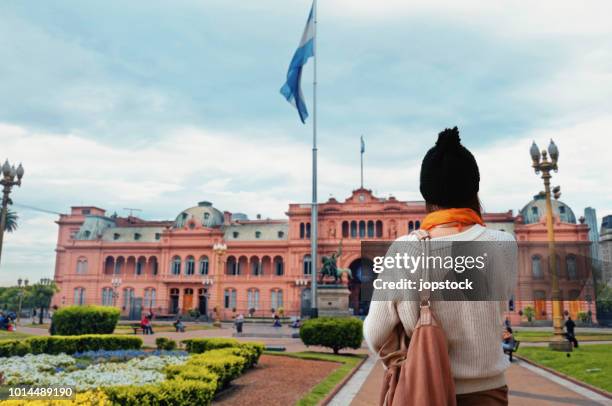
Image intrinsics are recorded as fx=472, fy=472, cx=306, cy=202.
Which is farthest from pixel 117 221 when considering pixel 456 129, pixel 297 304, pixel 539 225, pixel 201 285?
pixel 456 129

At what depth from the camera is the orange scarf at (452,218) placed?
2422 mm

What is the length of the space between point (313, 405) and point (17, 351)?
10.1 m

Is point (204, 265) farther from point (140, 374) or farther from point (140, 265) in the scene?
point (140, 374)

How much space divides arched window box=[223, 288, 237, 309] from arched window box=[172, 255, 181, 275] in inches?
267

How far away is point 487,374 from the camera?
2271 millimetres

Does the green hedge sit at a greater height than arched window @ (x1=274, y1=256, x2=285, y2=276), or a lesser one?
lesser

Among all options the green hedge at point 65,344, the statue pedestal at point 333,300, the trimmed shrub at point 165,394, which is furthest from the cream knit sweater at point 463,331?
the statue pedestal at point 333,300

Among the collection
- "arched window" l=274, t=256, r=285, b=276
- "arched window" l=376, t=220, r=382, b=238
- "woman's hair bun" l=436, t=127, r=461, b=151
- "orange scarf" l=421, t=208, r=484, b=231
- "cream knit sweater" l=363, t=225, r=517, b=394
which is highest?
"arched window" l=376, t=220, r=382, b=238

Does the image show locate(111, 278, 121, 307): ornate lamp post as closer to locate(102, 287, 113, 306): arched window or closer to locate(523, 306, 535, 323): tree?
locate(102, 287, 113, 306): arched window

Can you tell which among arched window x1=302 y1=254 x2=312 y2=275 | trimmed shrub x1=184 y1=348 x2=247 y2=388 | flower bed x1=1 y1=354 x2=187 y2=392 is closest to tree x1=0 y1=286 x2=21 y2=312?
arched window x1=302 y1=254 x2=312 y2=275

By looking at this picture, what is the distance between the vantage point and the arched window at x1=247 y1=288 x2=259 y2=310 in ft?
176

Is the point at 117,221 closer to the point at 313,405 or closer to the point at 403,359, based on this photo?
the point at 313,405

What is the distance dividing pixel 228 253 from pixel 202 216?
6.75 metres

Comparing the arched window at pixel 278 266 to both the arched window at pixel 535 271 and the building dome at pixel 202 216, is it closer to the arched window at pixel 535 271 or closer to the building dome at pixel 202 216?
the building dome at pixel 202 216
